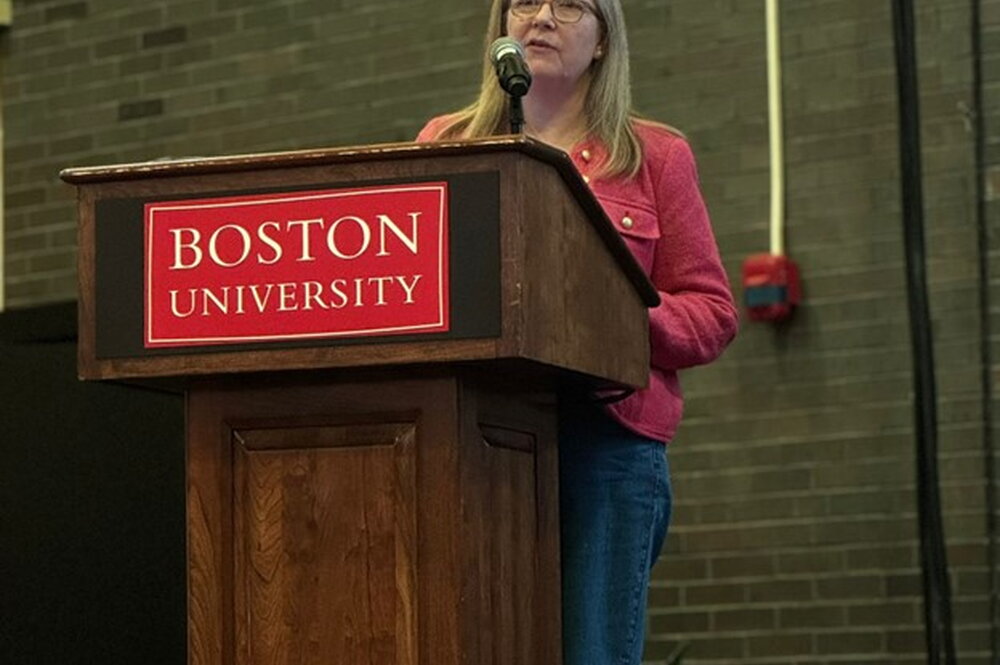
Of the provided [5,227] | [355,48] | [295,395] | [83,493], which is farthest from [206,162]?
[5,227]

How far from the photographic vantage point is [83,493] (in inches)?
149

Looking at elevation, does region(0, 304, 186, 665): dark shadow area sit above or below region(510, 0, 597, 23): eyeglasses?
below

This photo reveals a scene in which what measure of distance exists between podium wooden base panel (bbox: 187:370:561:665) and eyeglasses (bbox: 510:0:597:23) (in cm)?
65

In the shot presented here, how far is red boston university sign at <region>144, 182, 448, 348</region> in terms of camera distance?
232cm

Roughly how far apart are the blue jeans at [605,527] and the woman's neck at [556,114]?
416 millimetres

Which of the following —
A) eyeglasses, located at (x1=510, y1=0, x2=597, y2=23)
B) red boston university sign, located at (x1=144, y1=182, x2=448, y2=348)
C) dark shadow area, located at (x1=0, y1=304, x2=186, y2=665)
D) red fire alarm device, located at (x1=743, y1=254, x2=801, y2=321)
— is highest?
eyeglasses, located at (x1=510, y1=0, x2=597, y2=23)

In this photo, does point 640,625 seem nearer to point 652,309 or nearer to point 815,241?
point 652,309

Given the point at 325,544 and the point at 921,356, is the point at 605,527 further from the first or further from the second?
the point at 921,356

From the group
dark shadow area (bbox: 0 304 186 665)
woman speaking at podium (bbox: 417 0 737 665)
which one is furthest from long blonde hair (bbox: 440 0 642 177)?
dark shadow area (bbox: 0 304 186 665)

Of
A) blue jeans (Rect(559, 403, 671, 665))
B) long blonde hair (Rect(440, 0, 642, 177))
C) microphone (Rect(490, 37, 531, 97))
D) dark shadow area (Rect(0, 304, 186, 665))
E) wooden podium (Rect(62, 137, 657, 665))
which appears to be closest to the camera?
wooden podium (Rect(62, 137, 657, 665))

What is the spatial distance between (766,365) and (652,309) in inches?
106

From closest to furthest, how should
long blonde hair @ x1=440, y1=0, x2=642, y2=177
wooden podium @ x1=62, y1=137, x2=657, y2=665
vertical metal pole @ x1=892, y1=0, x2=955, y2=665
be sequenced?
wooden podium @ x1=62, y1=137, x2=657, y2=665
long blonde hair @ x1=440, y1=0, x2=642, y2=177
vertical metal pole @ x1=892, y1=0, x2=955, y2=665

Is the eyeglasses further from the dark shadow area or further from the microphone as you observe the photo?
the dark shadow area

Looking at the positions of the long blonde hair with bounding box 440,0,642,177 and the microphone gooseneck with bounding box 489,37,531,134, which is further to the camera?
the long blonde hair with bounding box 440,0,642,177
